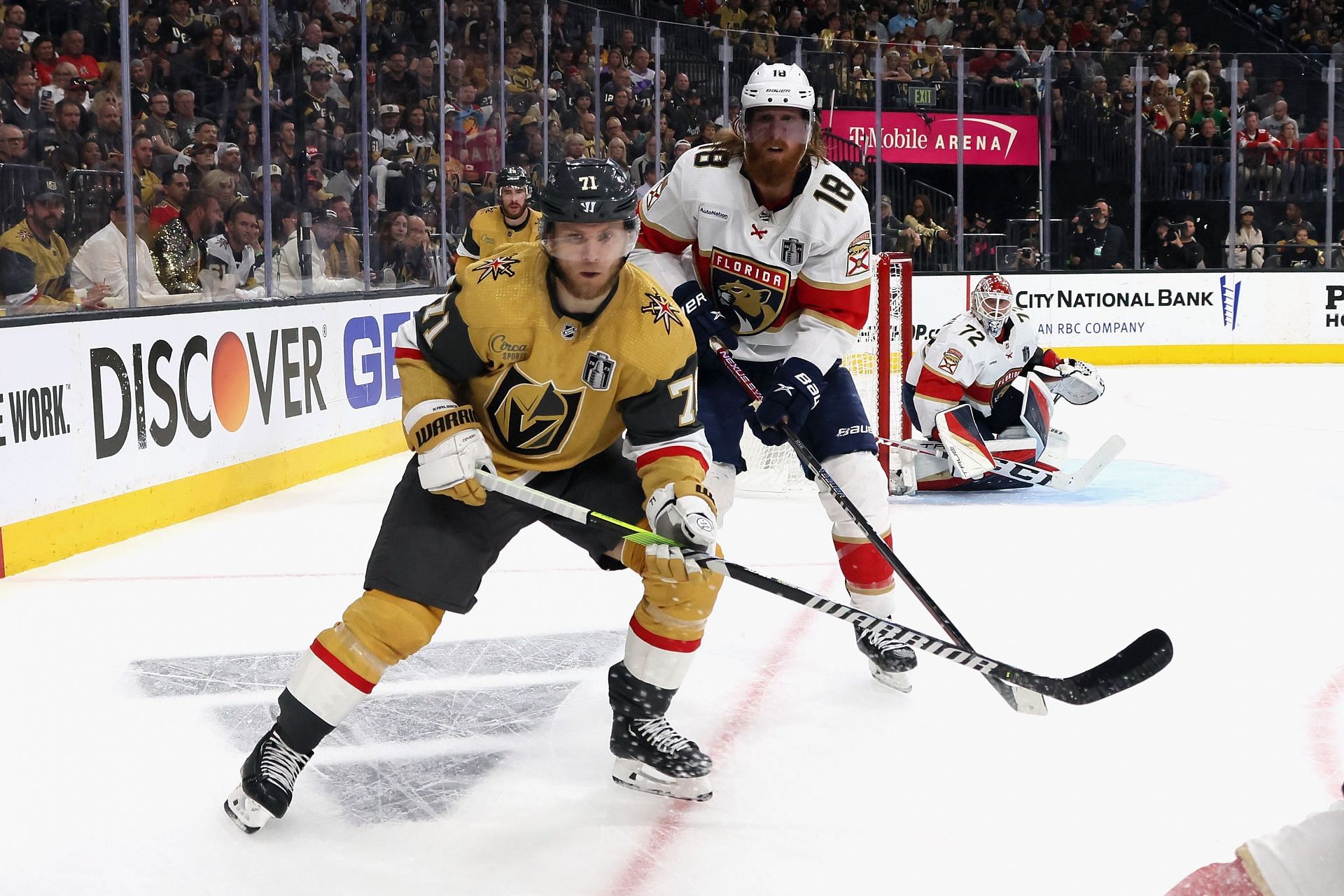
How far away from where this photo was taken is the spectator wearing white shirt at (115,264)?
4375mm

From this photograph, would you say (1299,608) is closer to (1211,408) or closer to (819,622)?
(819,622)

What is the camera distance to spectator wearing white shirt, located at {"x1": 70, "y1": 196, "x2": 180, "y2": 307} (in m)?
4.38

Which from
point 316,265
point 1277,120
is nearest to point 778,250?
point 316,265

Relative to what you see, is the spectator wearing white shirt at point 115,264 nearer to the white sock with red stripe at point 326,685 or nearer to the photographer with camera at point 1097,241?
the white sock with red stripe at point 326,685

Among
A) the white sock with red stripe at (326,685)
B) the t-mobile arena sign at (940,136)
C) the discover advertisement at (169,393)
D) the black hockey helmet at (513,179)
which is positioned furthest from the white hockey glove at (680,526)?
the t-mobile arena sign at (940,136)

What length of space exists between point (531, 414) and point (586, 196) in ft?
1.26

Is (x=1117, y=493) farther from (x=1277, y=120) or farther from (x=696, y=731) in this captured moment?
(x=1277, y=120)

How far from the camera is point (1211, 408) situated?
809 centimetres

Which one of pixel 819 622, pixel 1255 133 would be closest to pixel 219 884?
pixel 819 622

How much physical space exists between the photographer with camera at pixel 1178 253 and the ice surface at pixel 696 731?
6.70 m

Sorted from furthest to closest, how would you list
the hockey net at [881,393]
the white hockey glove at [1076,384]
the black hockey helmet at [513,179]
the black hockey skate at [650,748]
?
1. the black hockey helmet at [513,179]
2. the white hockey glove at [1076,384]
3. the hockey net at [881,393]
4. the black hockey skate at [650,748]

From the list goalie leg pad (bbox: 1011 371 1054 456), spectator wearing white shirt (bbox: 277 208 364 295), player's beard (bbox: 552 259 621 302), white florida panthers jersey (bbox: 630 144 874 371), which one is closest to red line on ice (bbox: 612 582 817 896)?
white florida panthers jersey (bbox: 630 144 874 371)

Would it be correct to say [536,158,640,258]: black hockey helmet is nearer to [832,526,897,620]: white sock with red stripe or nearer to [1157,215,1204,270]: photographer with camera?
[832,526,897,620]: white sock with red stripe

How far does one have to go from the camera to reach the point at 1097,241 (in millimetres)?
10734
